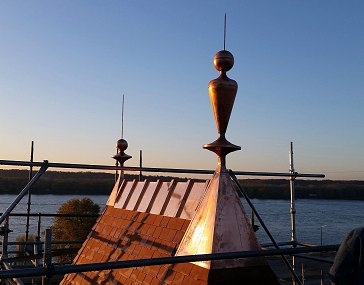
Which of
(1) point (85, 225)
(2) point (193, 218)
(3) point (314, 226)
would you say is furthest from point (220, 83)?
(3) point (314, 226)

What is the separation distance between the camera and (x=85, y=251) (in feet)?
25.9

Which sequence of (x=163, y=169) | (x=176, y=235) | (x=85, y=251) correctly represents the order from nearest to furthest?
1. (x=176, y=235)
2. (x=163, y=169)
3. (x=85, y=251)

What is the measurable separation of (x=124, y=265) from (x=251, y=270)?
66.9 inches

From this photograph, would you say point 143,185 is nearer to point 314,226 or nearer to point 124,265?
point 124,265

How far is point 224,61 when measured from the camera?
17.3 feet

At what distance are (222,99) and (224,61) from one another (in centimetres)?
47

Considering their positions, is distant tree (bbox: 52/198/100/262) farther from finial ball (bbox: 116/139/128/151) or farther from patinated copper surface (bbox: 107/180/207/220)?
patinated copper surface (bbox: 107/180/207/220)

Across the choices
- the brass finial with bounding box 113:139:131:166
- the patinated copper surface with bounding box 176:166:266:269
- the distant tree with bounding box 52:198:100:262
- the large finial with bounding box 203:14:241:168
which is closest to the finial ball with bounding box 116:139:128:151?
the brass finial with bounding box 113:139:131:166

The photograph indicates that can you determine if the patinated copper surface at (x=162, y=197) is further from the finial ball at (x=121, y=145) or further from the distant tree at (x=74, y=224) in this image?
the distant tree at (x=74, y=224)

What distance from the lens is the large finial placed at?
16.8 feet

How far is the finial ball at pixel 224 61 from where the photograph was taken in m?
5.28

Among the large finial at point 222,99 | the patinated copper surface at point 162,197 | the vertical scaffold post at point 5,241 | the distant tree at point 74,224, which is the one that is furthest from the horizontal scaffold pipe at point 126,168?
the distant tree at point 74,224

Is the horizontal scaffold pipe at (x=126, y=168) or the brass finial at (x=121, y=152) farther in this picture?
the brass finial at (x=121, y=152)

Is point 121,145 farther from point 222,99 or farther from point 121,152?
point 222,99
